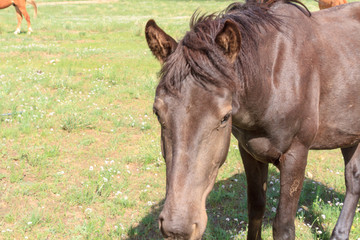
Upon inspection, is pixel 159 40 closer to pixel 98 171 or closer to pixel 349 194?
pixel 349 194

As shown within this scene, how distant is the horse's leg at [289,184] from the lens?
9.65 feet

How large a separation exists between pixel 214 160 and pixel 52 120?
4.88 metres

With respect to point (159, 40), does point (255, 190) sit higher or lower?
lower

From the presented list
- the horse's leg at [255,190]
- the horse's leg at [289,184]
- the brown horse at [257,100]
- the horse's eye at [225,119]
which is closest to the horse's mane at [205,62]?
the brown horse at [257,100]

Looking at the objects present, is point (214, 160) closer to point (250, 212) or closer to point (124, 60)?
point (250, 212)

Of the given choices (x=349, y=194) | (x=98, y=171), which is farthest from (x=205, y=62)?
(x=98, y=171)

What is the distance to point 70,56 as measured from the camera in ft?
39.2

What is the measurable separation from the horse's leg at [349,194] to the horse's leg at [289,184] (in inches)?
36.5

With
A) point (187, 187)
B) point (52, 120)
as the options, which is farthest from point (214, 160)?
point (52, 120)

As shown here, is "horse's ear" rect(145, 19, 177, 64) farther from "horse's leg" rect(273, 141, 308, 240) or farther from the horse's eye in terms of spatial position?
"horse's leg" rect(273, 141, 308, 240)

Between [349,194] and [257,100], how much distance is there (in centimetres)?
196

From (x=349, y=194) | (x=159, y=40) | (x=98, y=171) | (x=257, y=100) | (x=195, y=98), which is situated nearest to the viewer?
(x=195, y=98)

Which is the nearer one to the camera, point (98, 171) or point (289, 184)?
point (289, 184)

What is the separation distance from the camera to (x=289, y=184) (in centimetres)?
298
